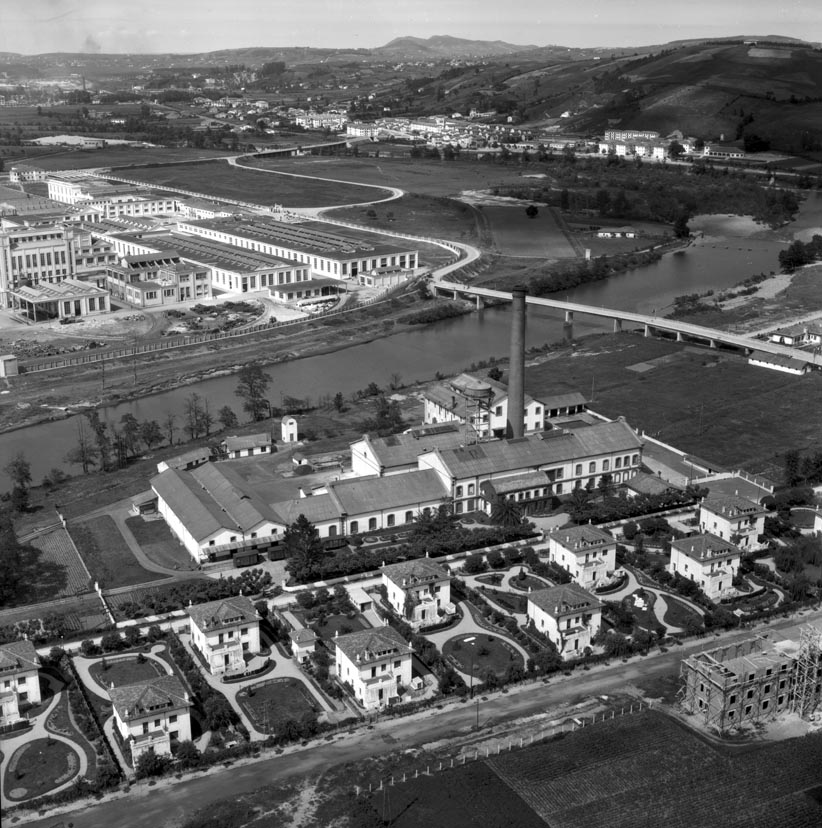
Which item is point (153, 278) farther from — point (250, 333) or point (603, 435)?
point (603, 435)

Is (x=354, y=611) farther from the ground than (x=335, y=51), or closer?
closer

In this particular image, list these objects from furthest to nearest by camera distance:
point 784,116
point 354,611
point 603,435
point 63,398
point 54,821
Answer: point 784,116 → point 63,398 → point 603,435 → point 354,611 → point 54,821

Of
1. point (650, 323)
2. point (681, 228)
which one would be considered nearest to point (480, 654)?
point (650, 323)

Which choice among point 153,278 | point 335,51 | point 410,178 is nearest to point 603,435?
point 153,278

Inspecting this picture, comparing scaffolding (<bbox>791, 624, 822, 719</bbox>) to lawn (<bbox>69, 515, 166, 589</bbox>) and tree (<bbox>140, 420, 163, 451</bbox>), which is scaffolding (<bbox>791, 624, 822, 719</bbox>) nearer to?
lawn (<bbox>69, 515, 166, 589</bbox>)

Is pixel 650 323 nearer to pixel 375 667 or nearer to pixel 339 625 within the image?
pixel 339 625

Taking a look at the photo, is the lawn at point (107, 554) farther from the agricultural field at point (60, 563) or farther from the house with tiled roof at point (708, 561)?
the house with tiled roof at point (708, 561)

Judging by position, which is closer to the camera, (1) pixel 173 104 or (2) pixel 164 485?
(2) pixel 164 485
